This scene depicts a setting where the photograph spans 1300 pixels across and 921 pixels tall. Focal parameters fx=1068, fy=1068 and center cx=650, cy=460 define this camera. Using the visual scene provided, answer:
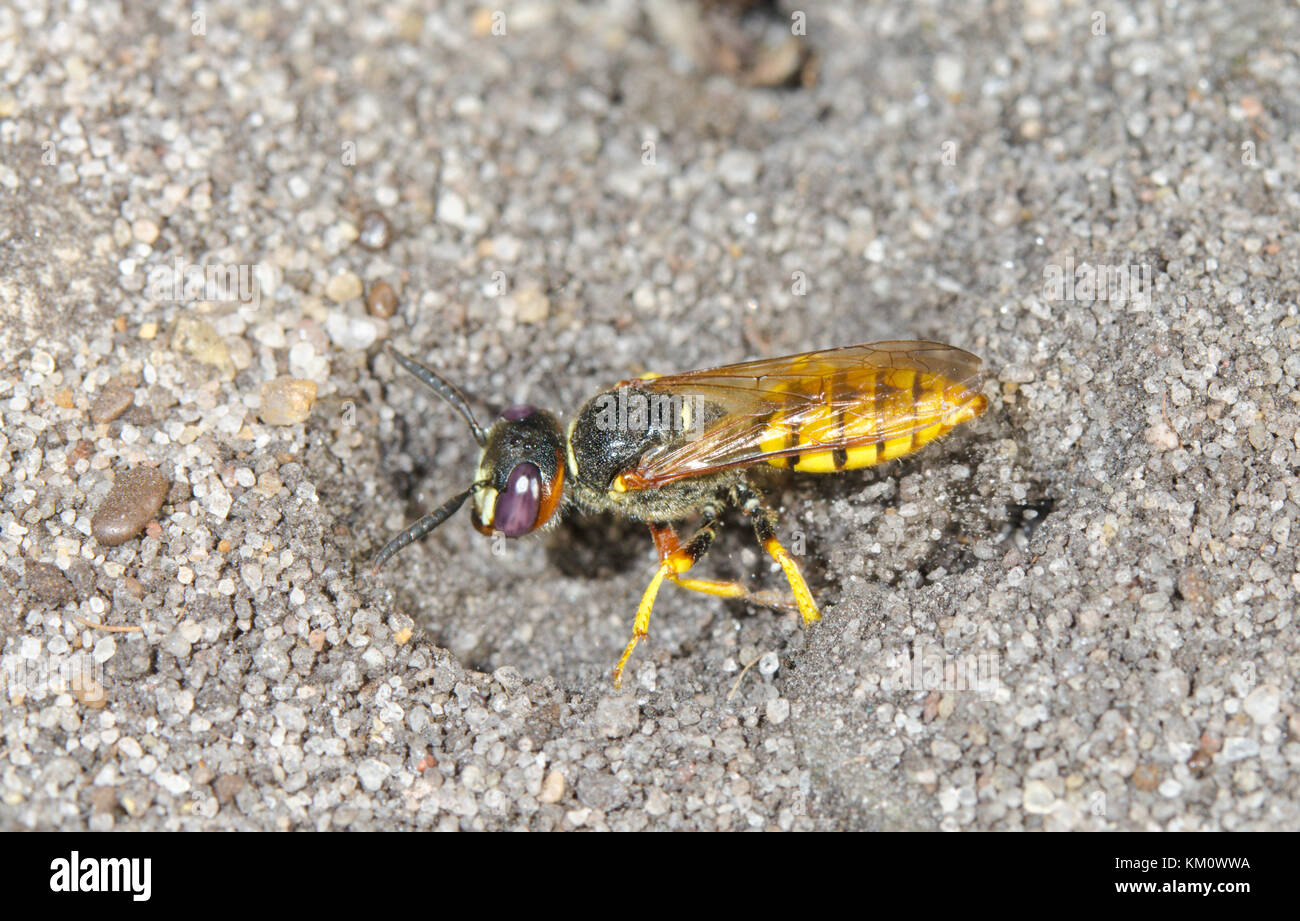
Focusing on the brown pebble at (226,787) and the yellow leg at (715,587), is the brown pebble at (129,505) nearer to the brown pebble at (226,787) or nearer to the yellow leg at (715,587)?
the brown pebble at (226,787)

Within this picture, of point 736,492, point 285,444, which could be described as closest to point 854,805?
point 736,492

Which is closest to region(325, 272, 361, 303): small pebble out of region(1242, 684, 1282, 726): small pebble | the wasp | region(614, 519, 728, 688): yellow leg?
the wasp

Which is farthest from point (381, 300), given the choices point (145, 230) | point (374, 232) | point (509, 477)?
point (509, 477)

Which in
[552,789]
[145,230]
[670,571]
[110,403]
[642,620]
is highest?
[145,230]

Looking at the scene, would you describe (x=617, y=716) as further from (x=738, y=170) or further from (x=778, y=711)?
(x=738, y=170)

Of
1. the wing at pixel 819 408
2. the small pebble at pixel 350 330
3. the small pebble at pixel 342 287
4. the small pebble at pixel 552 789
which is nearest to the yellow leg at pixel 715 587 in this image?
the wing at pixel 819 408

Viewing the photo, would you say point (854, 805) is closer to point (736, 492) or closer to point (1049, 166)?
point (736, 492)
